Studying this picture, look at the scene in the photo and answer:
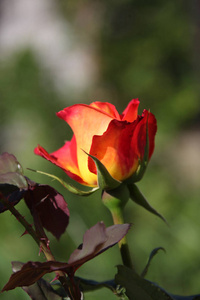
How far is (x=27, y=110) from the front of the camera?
7.88 feet

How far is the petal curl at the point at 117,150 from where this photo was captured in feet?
1.25

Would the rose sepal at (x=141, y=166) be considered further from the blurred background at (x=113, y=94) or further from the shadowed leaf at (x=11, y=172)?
the blurred background at (x=113, y=94)

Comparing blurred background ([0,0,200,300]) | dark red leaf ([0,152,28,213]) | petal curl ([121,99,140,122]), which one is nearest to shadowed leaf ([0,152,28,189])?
dark red leaf ([0,152,28,213])

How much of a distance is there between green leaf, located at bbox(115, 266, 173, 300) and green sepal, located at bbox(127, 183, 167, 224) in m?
0.09

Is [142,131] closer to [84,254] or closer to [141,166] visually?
[141,166]

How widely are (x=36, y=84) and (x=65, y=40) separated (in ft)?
4.25

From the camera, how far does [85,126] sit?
16.1 inches

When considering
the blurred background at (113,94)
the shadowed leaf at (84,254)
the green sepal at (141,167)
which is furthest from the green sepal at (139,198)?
the blurred background at (113,94)

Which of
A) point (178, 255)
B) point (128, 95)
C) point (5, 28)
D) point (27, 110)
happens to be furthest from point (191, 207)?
point (5, 28)

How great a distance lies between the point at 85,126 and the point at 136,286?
136 mm

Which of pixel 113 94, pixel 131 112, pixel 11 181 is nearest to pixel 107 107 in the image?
pixel 131 112

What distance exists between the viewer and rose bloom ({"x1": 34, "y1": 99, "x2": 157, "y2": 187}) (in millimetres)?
386

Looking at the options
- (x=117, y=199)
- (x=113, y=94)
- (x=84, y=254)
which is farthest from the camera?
(x=113, y=94)

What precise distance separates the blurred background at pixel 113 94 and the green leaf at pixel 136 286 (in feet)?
1.40
